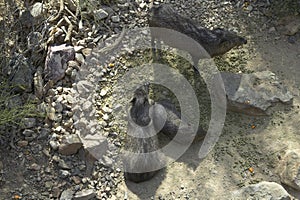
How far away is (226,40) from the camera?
242 inches

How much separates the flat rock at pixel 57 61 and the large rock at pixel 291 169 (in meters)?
3.08

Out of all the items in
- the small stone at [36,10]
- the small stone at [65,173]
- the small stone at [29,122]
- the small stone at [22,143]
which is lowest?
the small stone at [65,173]

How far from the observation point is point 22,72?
6.25m

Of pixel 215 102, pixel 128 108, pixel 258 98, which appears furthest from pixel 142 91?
pixel 258 98

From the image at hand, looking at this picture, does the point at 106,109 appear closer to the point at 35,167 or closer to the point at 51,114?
the point at 51,114

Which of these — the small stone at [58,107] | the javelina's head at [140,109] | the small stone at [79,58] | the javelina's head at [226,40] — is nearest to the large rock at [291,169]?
the javelina's head at [226,40]

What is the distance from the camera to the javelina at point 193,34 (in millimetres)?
6156

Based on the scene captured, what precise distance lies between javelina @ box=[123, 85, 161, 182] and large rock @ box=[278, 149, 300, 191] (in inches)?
59.1

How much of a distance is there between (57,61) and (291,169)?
333 centimetres

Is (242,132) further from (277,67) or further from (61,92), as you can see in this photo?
(61,92)

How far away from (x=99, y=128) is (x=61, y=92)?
742 mm

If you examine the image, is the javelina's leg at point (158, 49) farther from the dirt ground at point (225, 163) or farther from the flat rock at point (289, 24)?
the flat rock at point (289, 24)

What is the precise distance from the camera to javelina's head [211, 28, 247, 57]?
20.2ft

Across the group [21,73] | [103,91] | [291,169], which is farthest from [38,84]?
[291,169]
